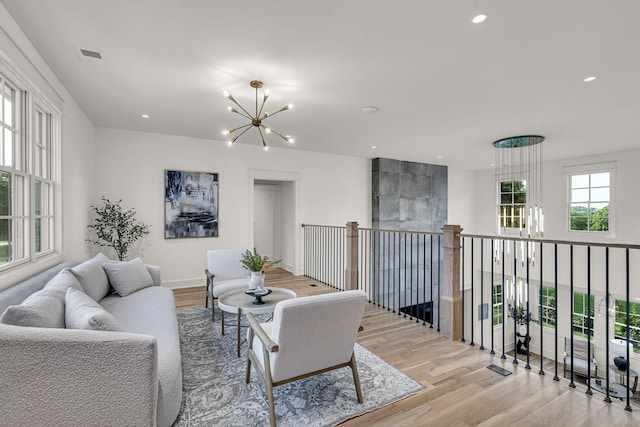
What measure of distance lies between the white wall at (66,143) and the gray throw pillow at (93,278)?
1.07 feet

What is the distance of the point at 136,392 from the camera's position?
1.41 meters

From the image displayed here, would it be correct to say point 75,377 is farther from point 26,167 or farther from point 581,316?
point 581,316

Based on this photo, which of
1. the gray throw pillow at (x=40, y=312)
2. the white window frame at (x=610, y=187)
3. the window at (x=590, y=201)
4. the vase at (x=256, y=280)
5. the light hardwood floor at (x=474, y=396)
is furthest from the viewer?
the window at (x=590, y=201)

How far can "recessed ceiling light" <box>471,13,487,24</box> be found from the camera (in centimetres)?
209

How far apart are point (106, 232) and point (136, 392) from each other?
4.12 metres

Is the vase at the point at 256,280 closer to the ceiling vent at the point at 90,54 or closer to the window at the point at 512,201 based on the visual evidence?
the ceiling vent at the point at 90,54

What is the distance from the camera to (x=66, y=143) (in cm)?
343

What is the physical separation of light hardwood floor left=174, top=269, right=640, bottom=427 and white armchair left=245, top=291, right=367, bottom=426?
1.36 feet

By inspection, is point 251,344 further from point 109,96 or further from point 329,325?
point 109,96

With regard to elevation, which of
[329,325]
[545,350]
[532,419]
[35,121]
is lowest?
[545,350]

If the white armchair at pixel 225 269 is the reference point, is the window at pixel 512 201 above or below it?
above

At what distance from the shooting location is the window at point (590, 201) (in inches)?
262

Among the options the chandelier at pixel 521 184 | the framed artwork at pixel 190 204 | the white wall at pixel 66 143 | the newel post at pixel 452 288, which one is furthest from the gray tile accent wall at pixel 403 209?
the white wall at pixel 66 143

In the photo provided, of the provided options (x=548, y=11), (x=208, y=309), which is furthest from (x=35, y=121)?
(x=548, y=11)
